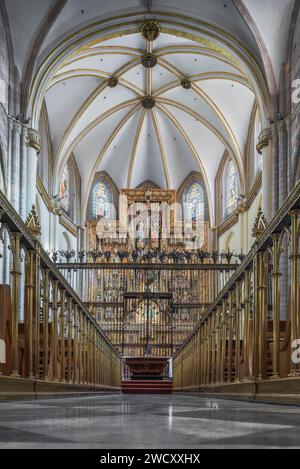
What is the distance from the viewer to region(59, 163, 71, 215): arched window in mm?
27906

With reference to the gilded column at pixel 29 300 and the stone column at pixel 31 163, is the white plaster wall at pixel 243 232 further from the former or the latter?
the gilded column at pixel 29 300

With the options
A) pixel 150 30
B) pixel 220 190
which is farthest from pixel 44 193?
pixel 220 190

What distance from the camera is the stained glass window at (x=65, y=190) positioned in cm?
2791

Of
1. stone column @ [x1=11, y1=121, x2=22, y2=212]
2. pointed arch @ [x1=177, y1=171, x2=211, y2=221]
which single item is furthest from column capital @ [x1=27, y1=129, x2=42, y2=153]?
pointed arch @ [x1=177, y1=171, x2=211, y2=221]

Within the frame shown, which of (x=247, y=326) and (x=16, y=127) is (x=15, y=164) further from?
(x=247, y=326)

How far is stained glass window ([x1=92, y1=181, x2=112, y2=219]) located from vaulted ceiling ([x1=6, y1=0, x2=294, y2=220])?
0.95 metres

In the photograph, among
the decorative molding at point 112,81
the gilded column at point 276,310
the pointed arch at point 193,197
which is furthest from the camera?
the pointed arch at point 193,197

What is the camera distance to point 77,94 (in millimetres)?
25203

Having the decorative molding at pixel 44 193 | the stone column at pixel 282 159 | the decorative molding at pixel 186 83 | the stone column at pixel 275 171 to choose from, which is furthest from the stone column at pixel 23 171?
the decorative molding at pixel 186 83

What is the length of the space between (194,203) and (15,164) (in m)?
16.2

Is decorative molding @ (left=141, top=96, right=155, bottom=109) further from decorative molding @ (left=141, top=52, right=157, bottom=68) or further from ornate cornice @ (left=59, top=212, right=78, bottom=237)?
ornate cornice @ (left=59, top=212, right=78, bottom=237)

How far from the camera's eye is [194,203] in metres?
31.5

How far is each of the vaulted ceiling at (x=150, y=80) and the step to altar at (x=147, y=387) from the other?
31.4 ft

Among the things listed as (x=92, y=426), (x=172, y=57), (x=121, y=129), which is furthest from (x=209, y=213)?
(x=92, y=426)
